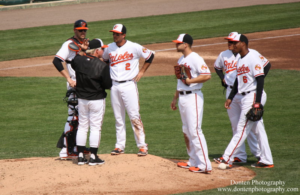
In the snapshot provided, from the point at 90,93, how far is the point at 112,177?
4.06 feet

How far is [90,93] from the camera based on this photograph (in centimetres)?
660

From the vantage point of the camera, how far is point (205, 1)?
3075cm

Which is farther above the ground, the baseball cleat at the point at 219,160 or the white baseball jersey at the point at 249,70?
the white baseball jersey at the point at 249,70

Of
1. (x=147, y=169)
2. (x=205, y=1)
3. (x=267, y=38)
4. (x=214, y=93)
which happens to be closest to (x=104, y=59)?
(x=147, y=169)

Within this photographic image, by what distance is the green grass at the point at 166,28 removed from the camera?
21078 mm

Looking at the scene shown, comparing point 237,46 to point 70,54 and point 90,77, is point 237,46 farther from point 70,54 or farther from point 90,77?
point 70,54

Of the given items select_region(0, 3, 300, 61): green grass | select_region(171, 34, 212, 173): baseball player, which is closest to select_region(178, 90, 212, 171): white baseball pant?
select_region(171, 34, 212, 173): baseball player

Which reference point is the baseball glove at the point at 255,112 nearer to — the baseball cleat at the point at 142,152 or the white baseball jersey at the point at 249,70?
the white baseball jersey at the point at 249,70

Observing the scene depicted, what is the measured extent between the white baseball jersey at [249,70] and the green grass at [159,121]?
127cm

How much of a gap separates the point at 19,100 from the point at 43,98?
0.64 meters

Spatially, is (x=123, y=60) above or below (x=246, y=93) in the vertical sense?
above

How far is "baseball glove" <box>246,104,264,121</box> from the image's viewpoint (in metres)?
6.60

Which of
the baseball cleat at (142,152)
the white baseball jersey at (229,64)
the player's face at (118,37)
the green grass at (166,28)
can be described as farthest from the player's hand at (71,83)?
the green grass at (166,28)

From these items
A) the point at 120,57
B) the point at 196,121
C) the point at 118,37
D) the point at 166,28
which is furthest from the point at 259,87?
the point at 166,28
